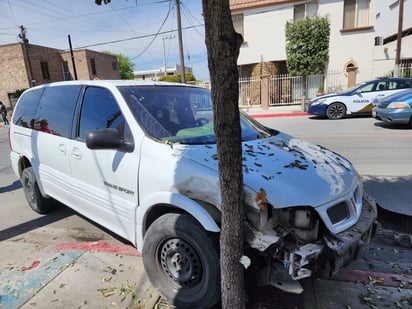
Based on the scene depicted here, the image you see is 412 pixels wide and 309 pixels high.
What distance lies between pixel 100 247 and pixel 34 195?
68.8 inches

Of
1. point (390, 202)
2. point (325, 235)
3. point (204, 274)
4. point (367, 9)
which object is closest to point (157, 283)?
point (204, 274)

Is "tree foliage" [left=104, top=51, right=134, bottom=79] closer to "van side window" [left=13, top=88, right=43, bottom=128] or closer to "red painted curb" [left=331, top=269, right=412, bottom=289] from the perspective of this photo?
"van side window" [left=13, top=88, right=43, bottom=128]

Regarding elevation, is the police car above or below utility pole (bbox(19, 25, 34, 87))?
below

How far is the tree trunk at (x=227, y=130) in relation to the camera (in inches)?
57.4

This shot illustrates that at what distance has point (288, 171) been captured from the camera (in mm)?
2287

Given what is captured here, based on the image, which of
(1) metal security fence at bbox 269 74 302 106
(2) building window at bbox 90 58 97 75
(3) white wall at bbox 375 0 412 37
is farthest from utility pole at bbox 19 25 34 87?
(3) white wall at bbox 375 0 412 37

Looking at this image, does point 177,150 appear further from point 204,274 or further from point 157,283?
point 157,283

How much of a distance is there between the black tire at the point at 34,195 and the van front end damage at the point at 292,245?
3.65 meters

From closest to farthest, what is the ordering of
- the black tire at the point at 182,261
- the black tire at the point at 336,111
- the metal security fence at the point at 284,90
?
the black tire at the point at 182,261
the black tire at the point at 336,111
the metal security fence at the point at 284,90

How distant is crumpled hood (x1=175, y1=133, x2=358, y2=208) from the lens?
205 centimetres

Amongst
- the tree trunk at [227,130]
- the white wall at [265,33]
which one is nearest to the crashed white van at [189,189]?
the tree trunk at [227,130]

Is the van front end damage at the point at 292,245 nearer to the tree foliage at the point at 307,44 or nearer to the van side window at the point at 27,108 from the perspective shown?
the van side window at the point at 27,108

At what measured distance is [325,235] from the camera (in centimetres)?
206

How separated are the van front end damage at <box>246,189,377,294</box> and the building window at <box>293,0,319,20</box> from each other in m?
19.7
